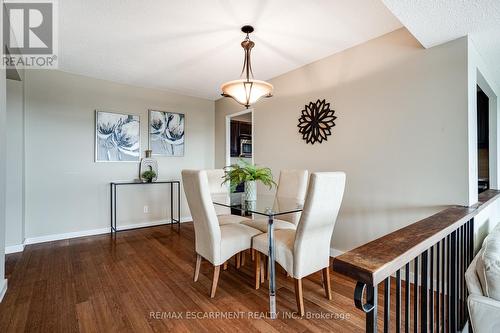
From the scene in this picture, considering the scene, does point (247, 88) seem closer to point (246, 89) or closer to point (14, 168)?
point (246, 89)

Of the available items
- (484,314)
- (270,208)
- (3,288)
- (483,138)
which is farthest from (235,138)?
(484,314)

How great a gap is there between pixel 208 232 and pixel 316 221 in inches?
34.5

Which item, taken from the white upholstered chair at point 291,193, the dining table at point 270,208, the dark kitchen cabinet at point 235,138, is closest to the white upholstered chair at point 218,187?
the dining table at point 270,208

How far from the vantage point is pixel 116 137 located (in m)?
4.03

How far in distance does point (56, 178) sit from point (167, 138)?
174 cm

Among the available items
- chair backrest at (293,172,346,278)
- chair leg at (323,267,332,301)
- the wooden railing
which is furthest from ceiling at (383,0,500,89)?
chair leg at (323,267,332,301)

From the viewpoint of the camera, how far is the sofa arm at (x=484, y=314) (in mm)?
1100

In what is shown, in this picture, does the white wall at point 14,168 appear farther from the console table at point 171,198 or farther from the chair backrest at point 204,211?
the chair backrest at point 204,211

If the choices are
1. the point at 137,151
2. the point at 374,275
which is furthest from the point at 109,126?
the point at 374,275

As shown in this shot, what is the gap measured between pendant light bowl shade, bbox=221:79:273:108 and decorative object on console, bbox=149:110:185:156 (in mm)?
2447

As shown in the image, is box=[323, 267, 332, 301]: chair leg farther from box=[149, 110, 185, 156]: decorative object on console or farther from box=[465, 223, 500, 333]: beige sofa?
box=[149, 110, 185, 156]: decorative object on console

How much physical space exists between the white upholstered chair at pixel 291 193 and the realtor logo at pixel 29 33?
2.65m

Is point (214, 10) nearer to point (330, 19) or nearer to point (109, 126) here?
point (330, 19)

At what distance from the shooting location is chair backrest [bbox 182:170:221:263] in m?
1.97
